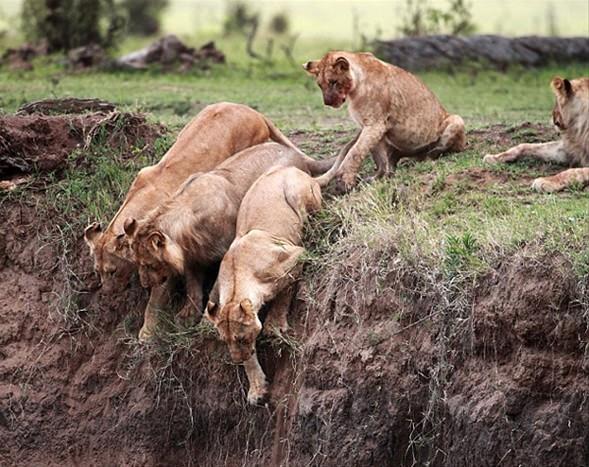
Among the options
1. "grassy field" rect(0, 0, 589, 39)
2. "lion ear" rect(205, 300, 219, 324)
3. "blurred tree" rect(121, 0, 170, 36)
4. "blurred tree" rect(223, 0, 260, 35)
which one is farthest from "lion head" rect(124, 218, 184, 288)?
"blurred tree" rect(121, 0, 170, 36)

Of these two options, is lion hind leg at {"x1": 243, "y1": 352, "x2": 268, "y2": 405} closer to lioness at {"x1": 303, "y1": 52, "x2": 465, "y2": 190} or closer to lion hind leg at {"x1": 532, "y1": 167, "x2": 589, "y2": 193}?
lioness at {"x1": 303, "y1": 52, "x2": 465, "y2": 190}

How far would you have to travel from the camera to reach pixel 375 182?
33.1ft

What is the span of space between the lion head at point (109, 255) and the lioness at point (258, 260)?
74cm

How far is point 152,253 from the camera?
921 centimetres

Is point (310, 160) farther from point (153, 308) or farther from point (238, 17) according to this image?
point (238, 17)

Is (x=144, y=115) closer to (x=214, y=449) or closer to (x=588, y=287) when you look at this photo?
(x=214, y=449)

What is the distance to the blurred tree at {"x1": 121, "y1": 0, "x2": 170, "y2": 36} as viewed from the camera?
1020 inches

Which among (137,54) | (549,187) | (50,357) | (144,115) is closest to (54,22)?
(137,54)

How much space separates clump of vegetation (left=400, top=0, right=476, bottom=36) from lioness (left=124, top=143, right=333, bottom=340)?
393 inches

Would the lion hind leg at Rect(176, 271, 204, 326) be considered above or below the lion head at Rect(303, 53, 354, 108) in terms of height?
below

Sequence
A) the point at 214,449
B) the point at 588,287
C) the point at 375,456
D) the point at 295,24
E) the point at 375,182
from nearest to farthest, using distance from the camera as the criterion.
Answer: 1. the point at 588,287
2. the point at 375,456
3. the point at 214,449
4. the point at 375,182
5. the point at 295,24

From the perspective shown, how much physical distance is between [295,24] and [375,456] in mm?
21276

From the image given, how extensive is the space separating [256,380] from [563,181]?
255cm

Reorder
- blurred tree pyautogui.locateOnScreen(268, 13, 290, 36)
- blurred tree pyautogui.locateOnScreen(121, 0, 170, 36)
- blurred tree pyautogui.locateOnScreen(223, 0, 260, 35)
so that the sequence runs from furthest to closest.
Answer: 1. blurred tree pyautogui.locateOnScreen(268, 13, 290, 36)
2. blurred tree pyautogui.locateOnScreen(121, 0, 170, 36)
3. blurred tree pyautogui.locateOnScreen(223, 0, 260, 35)
